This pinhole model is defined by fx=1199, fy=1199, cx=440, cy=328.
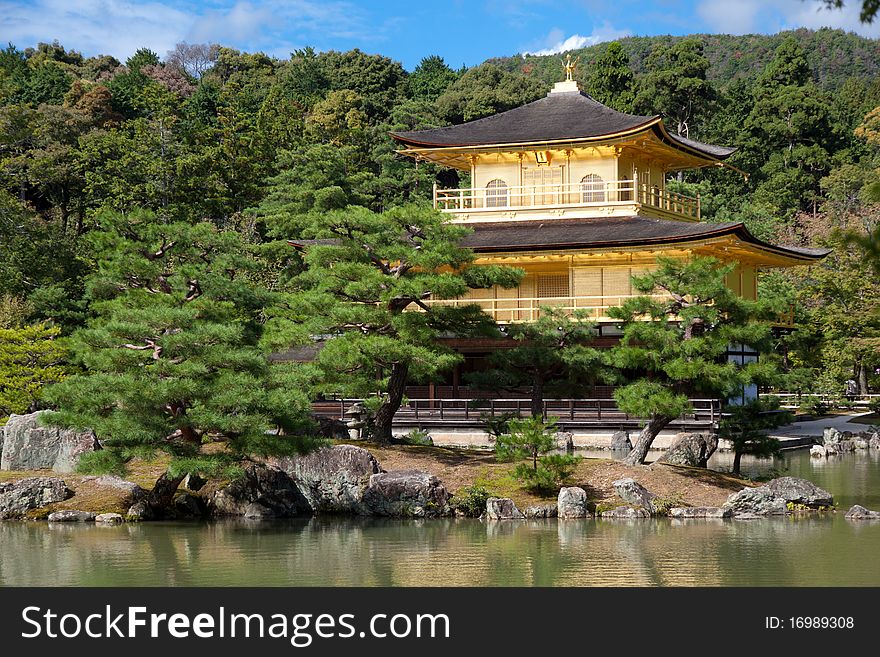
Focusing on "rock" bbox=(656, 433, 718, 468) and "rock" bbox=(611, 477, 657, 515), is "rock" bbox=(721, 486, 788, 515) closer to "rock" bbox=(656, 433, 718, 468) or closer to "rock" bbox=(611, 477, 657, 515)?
"rock" bbox=(611, 477, 657, 515)

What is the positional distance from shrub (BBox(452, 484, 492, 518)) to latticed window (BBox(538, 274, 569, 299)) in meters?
15.2

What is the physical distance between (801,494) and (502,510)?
4803mm

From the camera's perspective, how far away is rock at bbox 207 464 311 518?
19047 millimetres

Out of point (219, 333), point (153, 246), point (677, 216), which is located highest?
point (677, 216)

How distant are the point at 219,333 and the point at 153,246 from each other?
4285 mm

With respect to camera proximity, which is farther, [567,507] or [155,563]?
[567,507]

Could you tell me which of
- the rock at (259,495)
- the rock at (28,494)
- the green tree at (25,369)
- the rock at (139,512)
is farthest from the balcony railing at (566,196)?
the rock at (28,494)

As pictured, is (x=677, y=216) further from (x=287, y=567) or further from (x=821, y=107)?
(x=821, y=107)

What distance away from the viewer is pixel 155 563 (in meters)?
14.8

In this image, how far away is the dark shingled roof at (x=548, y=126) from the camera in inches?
1335

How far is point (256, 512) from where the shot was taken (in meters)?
18.9

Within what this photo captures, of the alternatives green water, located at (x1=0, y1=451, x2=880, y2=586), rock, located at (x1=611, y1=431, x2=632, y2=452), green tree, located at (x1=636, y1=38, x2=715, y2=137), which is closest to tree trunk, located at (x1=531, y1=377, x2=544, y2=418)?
rock, located at (x1=611, y1=431, x2=632, y2=452)

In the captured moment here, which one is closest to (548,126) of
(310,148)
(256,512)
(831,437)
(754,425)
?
(310,148)
